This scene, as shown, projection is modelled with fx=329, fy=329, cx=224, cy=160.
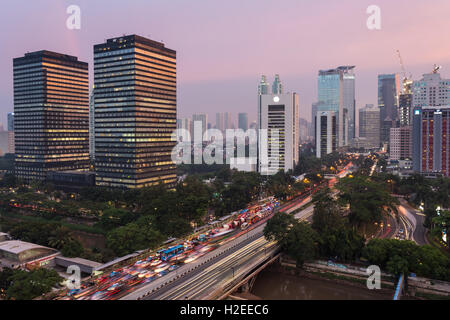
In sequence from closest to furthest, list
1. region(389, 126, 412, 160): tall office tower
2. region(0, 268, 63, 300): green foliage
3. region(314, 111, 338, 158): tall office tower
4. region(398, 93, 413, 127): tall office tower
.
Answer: region(0, 268, 63, 300): green foliage, region(389, 126, 412, 160): tall office tower, region(314, 111, 338, 158): tall office tower, region(398, 93, 413, 127): tall office tower

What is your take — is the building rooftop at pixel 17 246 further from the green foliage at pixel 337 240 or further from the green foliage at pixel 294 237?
the green foliage at pixel 337 240

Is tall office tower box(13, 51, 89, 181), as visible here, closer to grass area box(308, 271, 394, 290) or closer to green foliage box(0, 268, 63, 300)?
green foliage box(0, 268, 63, 300)

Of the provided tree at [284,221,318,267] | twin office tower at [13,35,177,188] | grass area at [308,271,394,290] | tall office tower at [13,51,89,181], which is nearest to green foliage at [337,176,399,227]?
tree at [284,221,318,267]

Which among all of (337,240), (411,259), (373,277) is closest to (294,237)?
(337,240)

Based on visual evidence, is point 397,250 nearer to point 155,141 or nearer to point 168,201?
point 168,201

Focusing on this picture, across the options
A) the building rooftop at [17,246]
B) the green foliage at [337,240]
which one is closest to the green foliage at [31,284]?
the building rooftop at [17,246]

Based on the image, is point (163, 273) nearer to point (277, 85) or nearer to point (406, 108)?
point (277, 85)

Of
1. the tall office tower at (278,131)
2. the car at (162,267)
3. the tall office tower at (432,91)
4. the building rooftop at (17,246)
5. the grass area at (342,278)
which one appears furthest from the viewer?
the tall office tower at (432,91)
